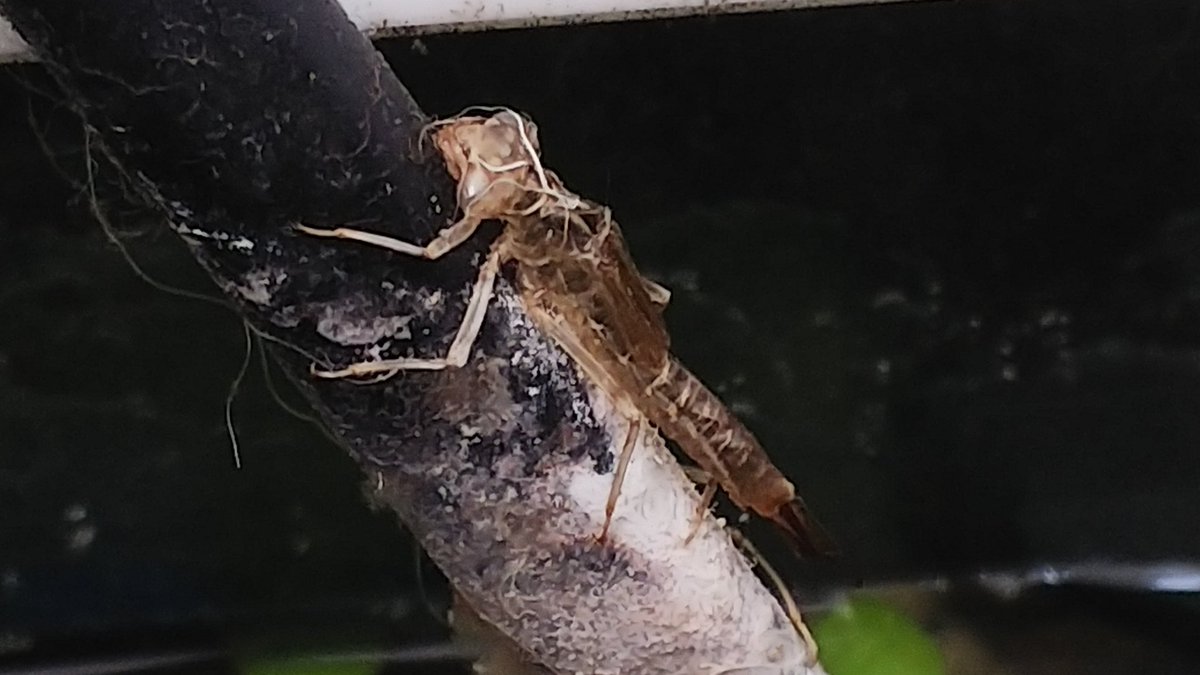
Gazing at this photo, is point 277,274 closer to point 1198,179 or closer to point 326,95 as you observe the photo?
point 326,95

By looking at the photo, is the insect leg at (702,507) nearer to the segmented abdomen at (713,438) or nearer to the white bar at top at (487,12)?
the segmented abdomen at (713,438)

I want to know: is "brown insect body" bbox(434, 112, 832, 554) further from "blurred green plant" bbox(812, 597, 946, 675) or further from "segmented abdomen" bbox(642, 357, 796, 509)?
"blurred green plant" bbox(812, 597, 946, 675)

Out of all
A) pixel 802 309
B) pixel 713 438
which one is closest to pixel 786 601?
pixel 713 438

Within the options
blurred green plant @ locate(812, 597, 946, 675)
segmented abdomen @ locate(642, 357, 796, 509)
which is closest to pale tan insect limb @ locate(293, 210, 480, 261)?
segmented abdomen @ locate(642, 357, 796, 509)

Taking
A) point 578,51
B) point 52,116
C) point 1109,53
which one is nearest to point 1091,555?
point 1109,53

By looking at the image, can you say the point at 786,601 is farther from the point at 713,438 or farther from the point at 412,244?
the point at 412,244
